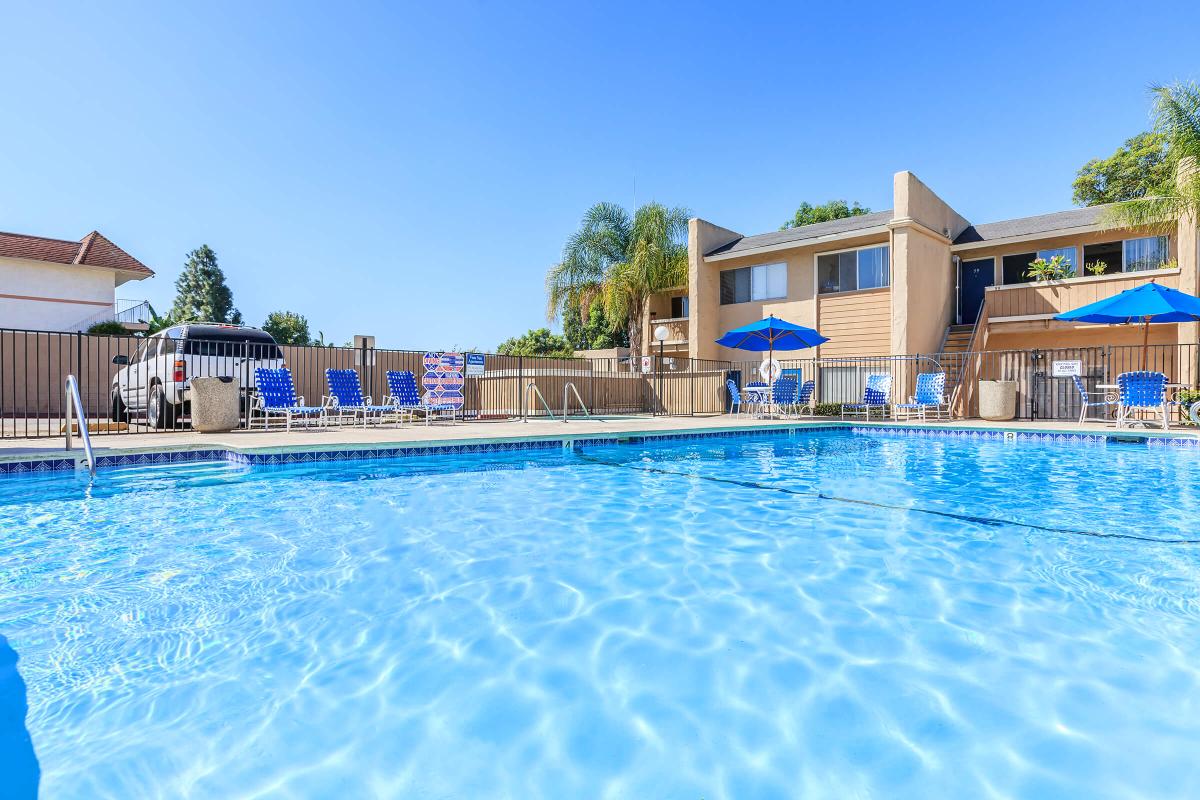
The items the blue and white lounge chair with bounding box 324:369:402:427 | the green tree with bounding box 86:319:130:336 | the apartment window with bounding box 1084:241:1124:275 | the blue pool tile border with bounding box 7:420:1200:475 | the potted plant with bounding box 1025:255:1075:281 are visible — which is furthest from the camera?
the green tree with bounding box 86:319:130:336

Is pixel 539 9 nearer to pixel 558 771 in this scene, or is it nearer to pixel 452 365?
pixel 452 365

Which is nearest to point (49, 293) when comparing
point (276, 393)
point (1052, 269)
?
point (276, 393)

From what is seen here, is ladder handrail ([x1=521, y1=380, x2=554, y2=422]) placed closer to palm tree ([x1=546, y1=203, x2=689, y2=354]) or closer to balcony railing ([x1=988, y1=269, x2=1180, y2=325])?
palm tree ([x1=546, y1=203, x2=689, y2=354])

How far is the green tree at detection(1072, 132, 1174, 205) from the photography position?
21891 mm

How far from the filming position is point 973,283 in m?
17.7

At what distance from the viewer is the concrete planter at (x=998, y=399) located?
42.8 ft

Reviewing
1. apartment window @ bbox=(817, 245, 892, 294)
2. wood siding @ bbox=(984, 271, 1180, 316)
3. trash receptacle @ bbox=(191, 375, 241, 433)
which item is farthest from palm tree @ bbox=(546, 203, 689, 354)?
trash receptacle @ bbox=(191, 375, 241, 433)

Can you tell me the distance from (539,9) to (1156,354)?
16.9m

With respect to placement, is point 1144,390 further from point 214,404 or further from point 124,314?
point 124,314

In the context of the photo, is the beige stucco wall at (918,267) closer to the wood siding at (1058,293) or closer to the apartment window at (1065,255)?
the wood siding at (1058,293)

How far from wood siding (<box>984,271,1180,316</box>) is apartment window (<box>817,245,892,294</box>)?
9.53 feet

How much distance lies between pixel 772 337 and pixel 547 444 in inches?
280

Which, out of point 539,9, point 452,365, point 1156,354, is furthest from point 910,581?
point 1156,354

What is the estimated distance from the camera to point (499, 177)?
20.9m
